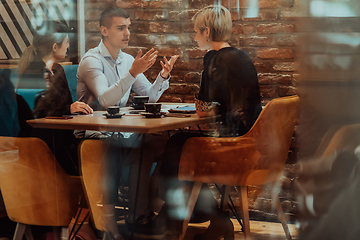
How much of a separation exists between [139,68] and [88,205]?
652 mm

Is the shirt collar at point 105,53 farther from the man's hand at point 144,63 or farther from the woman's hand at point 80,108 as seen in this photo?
the woman's hand at point 80,108

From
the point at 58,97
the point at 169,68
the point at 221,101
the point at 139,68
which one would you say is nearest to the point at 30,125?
the point at 58,97

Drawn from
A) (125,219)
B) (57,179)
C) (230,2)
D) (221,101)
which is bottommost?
(125,219)

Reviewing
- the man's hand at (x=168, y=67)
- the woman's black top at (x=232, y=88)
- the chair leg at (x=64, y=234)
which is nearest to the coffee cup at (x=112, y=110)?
the man's hand at (x=168, y=67)

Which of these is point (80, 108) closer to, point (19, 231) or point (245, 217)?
point (19, 231)

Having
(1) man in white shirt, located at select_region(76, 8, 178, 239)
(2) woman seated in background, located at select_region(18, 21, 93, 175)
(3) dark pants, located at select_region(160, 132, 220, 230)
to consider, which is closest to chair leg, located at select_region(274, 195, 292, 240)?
(3) dark pants, located at select_region(160, 132, 220, 230)

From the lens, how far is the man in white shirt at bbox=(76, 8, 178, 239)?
1.38 metres

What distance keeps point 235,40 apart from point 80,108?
708 millimetres

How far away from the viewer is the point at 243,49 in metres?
1.27

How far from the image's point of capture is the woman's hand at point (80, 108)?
1387 mm

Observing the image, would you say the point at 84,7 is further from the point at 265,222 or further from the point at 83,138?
the point at 265,222

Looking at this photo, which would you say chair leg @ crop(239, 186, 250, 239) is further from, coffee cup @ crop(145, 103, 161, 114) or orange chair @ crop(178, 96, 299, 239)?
coffee cup @ crop(145, 103, 161, 114)

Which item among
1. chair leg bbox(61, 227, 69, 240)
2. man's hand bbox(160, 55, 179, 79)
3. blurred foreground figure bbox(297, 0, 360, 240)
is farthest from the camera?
chair leg bbox(61, 227, 69, 240)

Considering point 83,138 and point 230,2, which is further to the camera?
point 83,138
